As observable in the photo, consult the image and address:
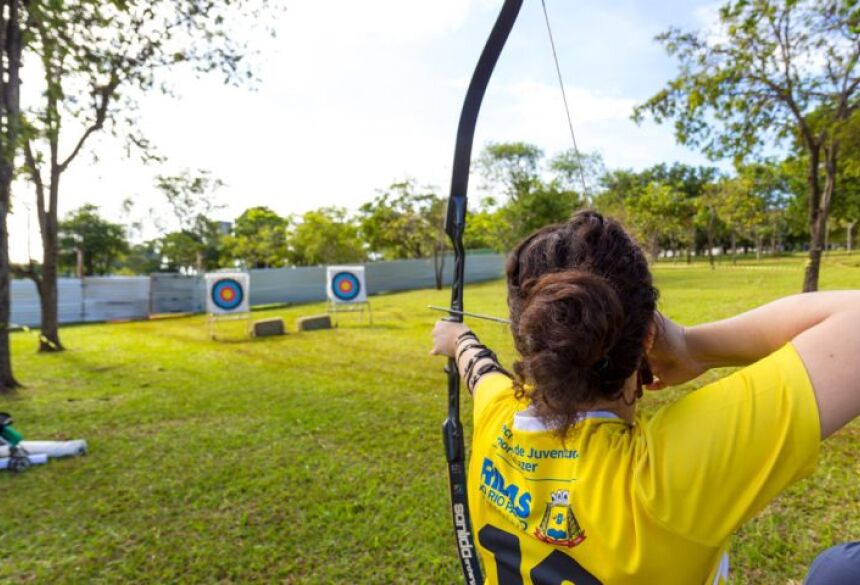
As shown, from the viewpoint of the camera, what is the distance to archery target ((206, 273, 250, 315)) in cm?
1014

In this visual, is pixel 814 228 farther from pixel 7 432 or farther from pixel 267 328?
pixel 267 328

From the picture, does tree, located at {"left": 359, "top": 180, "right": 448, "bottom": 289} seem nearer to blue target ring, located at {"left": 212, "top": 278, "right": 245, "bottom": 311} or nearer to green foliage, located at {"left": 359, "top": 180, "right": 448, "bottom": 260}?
green foliage, located at {"left": 359, "top": 180, "right": 448, "bottom": 260}

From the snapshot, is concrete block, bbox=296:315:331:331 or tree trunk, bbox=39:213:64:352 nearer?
tree trunk, bbox=39:213:64:352

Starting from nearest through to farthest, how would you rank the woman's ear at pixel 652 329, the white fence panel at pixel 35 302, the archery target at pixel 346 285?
the woman's ear at pixel 652 329
the archery target at pixel 346 285
the white fence panel at pixel 35 302

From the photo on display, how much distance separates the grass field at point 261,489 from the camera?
2.05 meters

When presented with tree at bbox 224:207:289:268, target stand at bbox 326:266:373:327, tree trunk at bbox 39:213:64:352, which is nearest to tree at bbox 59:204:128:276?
tree at bbox 224:207:289:268

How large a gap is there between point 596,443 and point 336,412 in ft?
12.0

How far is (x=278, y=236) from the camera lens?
33750 mm

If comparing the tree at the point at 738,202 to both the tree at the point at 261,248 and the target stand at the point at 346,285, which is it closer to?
the target stand at the point at 346,285

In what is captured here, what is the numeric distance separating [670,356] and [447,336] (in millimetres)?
472

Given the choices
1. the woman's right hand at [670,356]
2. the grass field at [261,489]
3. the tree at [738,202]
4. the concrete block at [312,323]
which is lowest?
the grass field at [261,489]

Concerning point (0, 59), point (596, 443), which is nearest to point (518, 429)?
point (596, 443)

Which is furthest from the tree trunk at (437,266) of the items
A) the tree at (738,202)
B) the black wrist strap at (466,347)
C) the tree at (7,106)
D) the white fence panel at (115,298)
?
the black wrist strap at (466,347)

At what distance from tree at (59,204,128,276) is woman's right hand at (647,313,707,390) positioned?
40.3 metres
